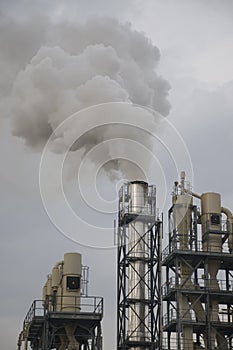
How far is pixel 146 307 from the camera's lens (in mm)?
70312

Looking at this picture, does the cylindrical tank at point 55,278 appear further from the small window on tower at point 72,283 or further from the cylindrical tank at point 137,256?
the cylindrical tank at point 137,256

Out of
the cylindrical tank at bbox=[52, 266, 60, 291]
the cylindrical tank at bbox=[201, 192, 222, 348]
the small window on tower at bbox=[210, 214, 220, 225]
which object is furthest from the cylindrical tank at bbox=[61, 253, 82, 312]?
the small window on tower at bbox=[210, 214, 220, 225]

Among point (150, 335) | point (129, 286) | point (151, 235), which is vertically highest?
point (151, 235)

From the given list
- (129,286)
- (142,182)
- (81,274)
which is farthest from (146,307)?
(142,182)

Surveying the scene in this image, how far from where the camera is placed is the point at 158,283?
72.2 meters

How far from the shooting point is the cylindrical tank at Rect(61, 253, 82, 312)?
66.1 metres

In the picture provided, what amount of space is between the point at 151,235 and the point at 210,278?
22.0ft

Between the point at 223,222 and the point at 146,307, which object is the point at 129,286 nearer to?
the point at 146,307

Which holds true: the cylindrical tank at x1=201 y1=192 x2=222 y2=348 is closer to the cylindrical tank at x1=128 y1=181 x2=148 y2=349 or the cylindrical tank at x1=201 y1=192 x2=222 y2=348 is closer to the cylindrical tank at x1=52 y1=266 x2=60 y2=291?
the cylindrical tank at x1=128 y1=181 x2=148 y2=349

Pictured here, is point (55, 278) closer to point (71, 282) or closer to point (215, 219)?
point (71, 282)

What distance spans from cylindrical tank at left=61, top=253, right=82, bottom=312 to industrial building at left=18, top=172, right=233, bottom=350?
0.27ft

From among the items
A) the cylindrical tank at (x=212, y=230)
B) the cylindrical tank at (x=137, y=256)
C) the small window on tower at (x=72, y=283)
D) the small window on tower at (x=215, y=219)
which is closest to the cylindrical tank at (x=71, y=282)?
the small window on tower at (x=72, y=283)

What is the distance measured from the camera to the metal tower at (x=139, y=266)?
227ft

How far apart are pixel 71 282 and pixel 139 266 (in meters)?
7.40
